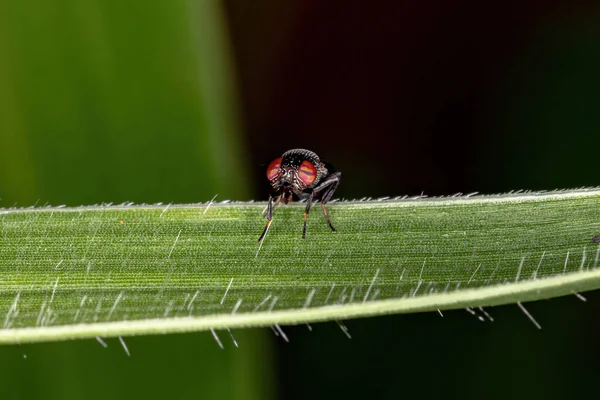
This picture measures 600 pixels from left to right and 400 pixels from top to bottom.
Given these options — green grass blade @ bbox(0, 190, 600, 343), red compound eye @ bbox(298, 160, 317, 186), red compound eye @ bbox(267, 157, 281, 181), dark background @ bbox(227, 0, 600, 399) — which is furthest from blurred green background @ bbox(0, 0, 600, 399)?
green grass blade @ bbox(0, 190, 600, 343)

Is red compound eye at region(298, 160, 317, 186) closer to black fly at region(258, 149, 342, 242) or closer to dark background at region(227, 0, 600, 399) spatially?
black fly at region(258, 149, 342, 242)

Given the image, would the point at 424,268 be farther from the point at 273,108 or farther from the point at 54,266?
the point at 273,108

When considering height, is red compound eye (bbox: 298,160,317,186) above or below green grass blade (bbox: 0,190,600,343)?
above

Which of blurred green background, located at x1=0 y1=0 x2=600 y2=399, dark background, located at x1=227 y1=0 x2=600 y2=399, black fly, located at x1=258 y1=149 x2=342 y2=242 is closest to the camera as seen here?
black fly, located at x1=258 y1=149 x2=342 y2=242

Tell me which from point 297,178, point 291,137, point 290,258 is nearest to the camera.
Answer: point 290,258

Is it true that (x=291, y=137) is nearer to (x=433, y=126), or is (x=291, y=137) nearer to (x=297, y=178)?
(x=433, y=126)

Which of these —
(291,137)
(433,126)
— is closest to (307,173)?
(291,137)

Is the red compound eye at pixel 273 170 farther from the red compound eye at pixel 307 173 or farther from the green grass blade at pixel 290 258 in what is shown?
the green grass blade at pixel 290 258
